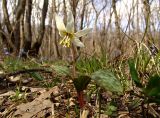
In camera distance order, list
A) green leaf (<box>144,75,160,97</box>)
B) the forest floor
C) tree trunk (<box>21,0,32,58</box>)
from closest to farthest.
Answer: green leaf (<box>144,75,160,97</box>)
the forest floor
tree trunk (<box>21,0,32,58</box>)

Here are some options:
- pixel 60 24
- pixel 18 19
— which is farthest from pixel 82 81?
pixel 18 19

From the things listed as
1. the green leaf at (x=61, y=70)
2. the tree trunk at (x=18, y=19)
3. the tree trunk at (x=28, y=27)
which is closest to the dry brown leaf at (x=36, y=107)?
the green leaf at (x=61, y=70)

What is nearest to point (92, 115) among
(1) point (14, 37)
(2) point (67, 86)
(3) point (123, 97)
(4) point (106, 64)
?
(3) point (123, 97)

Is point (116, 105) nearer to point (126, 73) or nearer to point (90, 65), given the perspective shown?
point (126, 73)

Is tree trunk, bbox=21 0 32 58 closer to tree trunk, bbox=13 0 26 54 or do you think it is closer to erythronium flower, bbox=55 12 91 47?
tree trunk, bbox=13 0 26 54

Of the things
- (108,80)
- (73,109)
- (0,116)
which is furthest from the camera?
(0,116)

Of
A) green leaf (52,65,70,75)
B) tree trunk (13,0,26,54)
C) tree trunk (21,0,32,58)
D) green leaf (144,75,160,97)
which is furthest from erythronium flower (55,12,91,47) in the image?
tree trunk (13,0,26,54)
